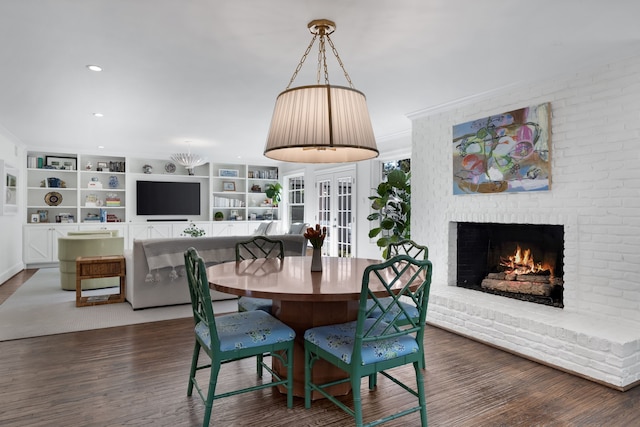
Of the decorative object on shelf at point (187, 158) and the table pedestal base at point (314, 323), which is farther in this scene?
the decorative object on shelf at point (187, 158)

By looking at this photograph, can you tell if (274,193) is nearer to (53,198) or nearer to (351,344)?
(53,198)

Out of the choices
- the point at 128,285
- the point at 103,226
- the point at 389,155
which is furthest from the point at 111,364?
the point at 103,226

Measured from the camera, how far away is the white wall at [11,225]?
5.87m

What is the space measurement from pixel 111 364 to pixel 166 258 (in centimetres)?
149

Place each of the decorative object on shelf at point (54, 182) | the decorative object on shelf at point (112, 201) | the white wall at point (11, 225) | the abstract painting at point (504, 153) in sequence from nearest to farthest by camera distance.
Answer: the abstract painting at point (504, 153) < the white wall at point (11, 225) < the decorative object on shelf at point (54, 182) < the decorative object on shelf at point (112, 201)

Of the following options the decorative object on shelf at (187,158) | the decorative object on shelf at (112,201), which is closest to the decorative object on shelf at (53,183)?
the decorative object on shelf at (112,201)

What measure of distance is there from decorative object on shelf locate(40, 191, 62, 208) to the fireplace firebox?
→ 7.50m

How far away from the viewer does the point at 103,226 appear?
8016 mm

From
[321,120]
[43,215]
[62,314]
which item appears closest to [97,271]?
[62,314]

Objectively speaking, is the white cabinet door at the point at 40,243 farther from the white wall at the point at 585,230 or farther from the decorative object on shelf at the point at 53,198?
the white wall at the point at 585,230

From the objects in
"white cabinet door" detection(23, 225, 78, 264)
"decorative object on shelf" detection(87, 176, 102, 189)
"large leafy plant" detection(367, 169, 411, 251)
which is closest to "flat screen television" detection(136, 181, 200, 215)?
"decorative object on shelf" detection(87, 176, 102, 189)

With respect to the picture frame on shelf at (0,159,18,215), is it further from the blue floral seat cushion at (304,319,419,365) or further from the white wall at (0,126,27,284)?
the blue floral seat cushion at (304,319,419,365)

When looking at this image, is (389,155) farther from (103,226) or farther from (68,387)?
(103,226)

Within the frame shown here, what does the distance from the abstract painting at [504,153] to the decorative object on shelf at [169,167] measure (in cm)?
673
